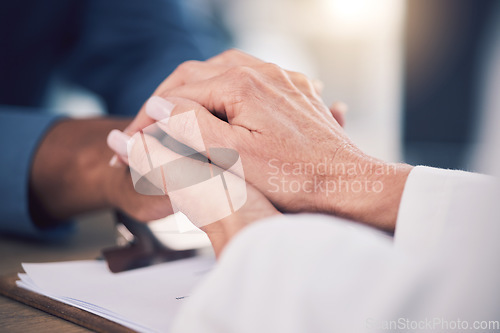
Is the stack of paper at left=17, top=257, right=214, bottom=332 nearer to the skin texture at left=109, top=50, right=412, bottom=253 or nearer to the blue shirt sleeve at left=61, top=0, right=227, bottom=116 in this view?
the skin texture at left=109, top=50, right=412, bottom=253

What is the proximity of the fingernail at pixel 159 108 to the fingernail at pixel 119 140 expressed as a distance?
3cm

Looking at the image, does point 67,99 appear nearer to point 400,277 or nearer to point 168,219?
point 168,219

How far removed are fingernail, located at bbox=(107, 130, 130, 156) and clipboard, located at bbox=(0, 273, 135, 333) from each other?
120mm

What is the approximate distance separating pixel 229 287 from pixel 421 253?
11 cm

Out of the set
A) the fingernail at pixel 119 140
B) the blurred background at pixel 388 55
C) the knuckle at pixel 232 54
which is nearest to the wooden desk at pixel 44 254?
the fingernail at pixel 119 140

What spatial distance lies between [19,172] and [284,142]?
1.03 feet

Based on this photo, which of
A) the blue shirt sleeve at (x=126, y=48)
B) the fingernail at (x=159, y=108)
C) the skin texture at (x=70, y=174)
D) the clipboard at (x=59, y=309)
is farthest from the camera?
the blue shirt sleeve at (x=126, y=48)

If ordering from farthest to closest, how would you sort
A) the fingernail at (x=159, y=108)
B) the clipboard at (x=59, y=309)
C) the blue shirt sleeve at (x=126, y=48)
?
the blue shirt sleeve at (x=126, y=48)
the fingernail at (x=159, y=108)
the clipboard at (x=59, y=309)

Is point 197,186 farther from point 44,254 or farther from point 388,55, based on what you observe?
point 388,55

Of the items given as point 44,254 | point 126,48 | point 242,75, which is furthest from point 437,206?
point 126,48

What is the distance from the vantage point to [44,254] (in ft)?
1.40

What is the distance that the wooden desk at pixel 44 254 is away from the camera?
25 cm

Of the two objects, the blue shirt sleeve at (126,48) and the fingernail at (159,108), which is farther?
the blue shirt sleeve at (126,48)

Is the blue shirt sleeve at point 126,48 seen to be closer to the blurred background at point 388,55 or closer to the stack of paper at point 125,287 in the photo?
the stack of paper at point 125,287
